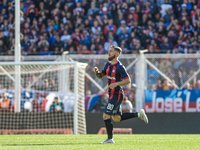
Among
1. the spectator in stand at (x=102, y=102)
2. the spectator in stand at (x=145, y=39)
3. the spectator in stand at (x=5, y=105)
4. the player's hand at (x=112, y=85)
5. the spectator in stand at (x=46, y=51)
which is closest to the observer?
the player's hand at (x=112, y=85)

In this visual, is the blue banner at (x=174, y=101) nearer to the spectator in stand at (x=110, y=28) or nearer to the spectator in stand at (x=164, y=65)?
the spectator in stand at (x=164, y=65)

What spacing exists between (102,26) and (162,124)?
20.7 ft

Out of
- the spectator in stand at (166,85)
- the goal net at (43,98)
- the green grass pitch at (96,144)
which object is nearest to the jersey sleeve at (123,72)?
the green grass pitch at (96,144)

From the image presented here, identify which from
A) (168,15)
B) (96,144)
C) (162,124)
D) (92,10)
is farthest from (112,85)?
(92,10)

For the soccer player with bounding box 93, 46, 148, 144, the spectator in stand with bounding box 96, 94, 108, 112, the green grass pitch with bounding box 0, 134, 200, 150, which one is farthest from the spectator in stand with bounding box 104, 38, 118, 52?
the soccer player with bounding box 93, 46, 148, 144

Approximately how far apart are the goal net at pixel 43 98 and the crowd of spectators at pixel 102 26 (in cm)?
226

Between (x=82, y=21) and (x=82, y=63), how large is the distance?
5930mm

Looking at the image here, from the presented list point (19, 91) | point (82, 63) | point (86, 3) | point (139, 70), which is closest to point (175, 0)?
point (86, 3)

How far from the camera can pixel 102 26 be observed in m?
17.6

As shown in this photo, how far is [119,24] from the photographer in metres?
17.7

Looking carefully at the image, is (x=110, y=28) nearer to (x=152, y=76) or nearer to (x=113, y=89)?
(x=152, y=76)

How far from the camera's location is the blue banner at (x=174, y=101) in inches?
516

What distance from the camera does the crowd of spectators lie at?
654 inches

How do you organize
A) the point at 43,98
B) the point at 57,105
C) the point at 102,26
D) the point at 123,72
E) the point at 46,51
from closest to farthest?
the point at 123,72 → the point at 57,105 → the point at 43,98 → the point at 46,51 → the point at 102,26
